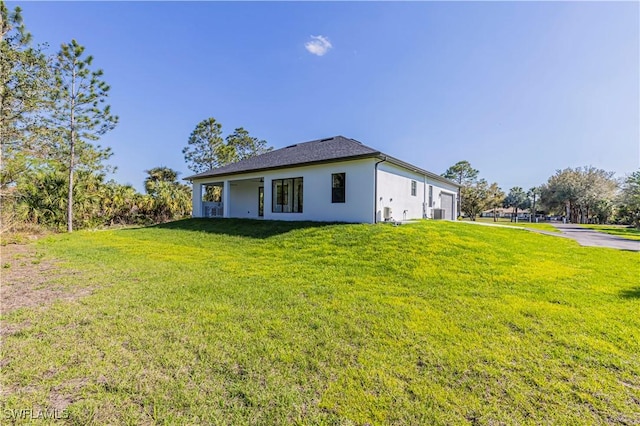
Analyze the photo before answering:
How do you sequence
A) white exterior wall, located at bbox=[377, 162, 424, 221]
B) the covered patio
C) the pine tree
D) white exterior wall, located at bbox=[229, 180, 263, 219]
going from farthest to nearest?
white exterior wall, located at bbox=[229, 180, 263, 219] → the covered patio → the pine tree → white exterior wall, located at bbox=[377, 162, 424, 221]

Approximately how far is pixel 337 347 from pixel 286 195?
11.7m

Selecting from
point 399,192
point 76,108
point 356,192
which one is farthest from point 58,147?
point 399,192

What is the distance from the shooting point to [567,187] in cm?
3406

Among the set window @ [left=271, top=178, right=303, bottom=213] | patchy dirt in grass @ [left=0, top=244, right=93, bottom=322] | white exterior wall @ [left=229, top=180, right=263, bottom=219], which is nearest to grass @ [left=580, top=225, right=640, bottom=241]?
window @ [left=271, top=178, right=303, bottom=213]

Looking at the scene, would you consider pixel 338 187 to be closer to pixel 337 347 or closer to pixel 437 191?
pixel 437 191

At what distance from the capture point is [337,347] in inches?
116

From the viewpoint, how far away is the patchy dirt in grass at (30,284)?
420cm

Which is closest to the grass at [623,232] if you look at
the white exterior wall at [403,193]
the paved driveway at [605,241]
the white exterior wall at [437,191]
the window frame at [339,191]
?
the paved driveway at [605,241]

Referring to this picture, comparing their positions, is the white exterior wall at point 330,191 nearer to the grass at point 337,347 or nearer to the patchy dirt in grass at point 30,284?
the grass at point 337,347

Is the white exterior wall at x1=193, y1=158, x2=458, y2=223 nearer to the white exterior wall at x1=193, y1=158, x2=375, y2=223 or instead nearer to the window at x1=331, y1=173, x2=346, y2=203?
the white exterior wall at x1=193, y1=158, x2=375, y2=223

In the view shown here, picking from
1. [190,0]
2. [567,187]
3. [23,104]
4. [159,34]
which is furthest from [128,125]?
[567,187]

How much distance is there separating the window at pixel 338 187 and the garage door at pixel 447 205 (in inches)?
395

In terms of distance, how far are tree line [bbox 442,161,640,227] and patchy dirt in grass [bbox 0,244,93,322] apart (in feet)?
101

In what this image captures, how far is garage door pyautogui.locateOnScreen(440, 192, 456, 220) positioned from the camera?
61.3ft
